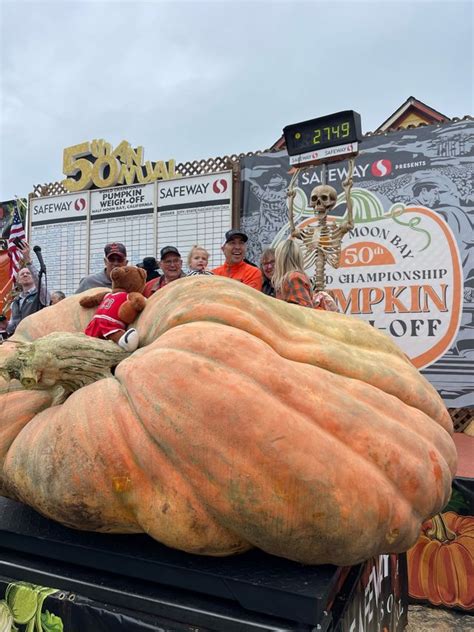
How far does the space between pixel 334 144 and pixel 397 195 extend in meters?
1.27

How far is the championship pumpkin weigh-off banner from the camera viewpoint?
4.89 m

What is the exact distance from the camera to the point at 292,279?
104 inches

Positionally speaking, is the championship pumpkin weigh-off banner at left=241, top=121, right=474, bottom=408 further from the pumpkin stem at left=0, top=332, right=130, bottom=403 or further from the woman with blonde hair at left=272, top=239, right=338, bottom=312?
the pumpkin stem at left=0, top=332, right=130, bottom=403

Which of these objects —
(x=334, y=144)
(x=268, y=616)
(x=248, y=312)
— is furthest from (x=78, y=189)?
(x=268, y=616)

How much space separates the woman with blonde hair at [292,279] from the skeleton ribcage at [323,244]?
1614 mm

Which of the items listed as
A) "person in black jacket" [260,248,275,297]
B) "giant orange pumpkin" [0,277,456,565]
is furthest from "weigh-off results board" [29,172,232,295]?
"giant orange pumpkin" [0,277,456,565]

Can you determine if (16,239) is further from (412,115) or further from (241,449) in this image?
(412,115)

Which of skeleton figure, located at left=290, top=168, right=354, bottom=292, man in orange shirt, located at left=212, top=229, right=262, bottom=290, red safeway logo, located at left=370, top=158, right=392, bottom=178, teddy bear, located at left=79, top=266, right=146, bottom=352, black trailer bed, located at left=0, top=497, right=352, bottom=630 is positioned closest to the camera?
black trailer bed, located at left=0, top=497, right=352, bottom=630

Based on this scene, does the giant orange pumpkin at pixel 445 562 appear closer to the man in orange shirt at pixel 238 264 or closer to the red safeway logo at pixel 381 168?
the man in orange shirt at pixel 238 264

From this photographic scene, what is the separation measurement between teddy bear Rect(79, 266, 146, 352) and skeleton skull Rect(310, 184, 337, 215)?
345cm

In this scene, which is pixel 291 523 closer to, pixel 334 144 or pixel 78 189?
pixel 334 144

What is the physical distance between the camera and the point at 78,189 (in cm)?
746

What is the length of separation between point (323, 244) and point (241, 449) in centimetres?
406

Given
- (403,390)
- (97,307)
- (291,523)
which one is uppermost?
(97,307)
